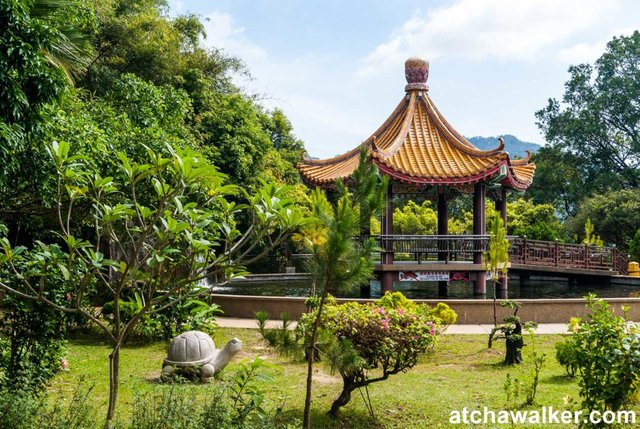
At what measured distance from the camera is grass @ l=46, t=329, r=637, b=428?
7.39 meters

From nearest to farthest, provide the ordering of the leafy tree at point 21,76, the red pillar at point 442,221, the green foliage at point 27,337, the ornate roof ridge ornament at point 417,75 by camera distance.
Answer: the leafy tree at point 21,76 → the green foliage at point 27,337 → the red pillar at point 442,221 → the ornate roof ridge ornament at point 417,75

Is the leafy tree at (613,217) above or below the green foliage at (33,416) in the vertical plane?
above

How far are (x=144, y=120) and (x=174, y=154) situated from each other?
10138 mm

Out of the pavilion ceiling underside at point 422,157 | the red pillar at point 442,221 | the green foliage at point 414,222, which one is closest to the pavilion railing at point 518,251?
the red pillar at point 442,221

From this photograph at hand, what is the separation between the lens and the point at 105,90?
20578 millimetres

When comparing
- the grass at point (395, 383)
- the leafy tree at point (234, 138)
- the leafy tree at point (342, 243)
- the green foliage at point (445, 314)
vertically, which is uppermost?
the leafy tree at point (234, 138)

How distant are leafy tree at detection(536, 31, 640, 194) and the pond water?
62.1ft

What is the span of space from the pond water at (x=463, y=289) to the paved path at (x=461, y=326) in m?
6.65

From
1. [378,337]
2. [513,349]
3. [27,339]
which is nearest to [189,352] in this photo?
[27,339]

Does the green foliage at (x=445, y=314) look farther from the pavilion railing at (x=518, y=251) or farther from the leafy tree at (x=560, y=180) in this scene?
the leafy tree at (x=560, y=180)

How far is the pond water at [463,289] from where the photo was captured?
21.8m

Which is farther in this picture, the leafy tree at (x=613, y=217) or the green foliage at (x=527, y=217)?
the green foliage at (x=527, y=217)

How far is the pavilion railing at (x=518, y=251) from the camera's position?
17578 millimetres

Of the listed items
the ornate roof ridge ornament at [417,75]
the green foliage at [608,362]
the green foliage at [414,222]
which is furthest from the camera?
the green foliage at [414,222]
